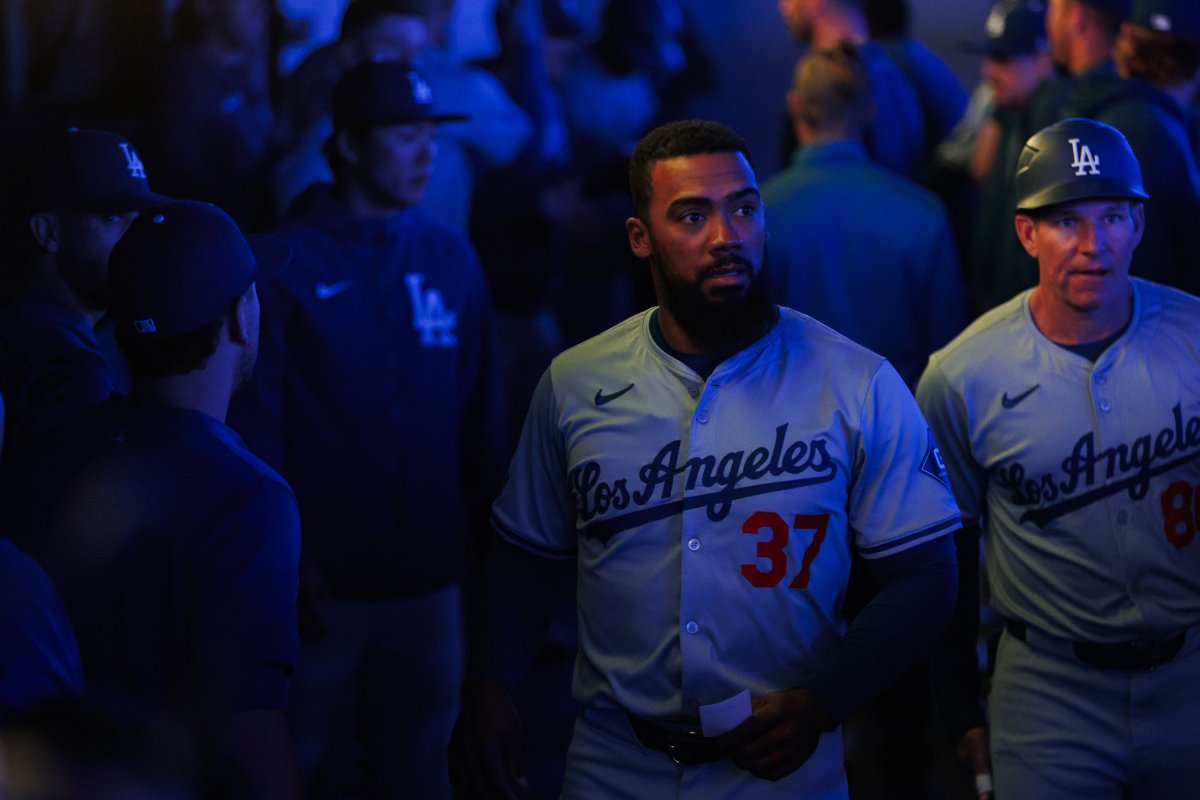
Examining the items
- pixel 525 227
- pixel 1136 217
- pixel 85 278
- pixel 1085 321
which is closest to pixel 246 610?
pixel 85 278

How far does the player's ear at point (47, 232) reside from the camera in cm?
404

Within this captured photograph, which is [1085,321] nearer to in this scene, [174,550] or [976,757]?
[976,757]

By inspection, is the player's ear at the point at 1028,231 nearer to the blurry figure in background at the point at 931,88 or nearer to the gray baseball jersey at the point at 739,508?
the gray baseball jersey at the point at 739,508

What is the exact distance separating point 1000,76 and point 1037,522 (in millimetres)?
3730

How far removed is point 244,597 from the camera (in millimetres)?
2855

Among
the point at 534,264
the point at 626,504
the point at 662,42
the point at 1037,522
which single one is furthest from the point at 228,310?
the point at 662,42

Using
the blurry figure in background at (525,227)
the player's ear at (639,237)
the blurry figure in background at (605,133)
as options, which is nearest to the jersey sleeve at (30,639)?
the player's ear at (639,237)

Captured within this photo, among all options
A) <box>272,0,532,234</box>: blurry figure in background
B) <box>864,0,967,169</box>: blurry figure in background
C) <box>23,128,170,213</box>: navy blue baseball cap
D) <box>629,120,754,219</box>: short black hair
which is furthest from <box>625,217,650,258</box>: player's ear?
<box>864,0,967,169</box>: blurry figure in background

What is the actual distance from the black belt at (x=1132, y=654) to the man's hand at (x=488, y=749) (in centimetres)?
132

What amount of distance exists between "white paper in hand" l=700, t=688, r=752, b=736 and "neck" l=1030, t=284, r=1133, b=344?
135 centimetres

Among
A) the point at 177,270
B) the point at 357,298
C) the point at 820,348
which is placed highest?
the point at 177,270

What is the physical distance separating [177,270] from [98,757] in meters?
1.72

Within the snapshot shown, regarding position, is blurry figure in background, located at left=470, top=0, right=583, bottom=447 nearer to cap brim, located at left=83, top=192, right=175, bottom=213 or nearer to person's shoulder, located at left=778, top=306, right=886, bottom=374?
cap brim, located at left=83, top=192, right=175, bottom=213

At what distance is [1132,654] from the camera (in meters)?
3.59
